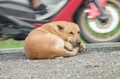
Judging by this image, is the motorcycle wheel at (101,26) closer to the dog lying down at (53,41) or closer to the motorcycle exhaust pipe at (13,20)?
the dog lying down at (53,41)

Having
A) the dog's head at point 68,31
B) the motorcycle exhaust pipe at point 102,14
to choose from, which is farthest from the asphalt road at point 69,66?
the motorcycle exhaust pipe at point 102,14

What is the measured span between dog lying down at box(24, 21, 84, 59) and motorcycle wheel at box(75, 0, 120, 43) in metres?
0.72

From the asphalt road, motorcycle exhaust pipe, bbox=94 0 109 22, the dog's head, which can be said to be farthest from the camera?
motorcycle exhaust pipe, bbox=94 0 109 22

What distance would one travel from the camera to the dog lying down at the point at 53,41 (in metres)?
9.02

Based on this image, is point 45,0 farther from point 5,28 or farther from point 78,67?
point 78,67

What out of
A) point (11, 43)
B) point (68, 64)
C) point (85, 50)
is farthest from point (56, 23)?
point (11, 43)

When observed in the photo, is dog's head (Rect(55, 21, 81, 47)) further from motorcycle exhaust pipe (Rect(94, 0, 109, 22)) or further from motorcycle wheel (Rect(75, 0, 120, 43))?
motorcycle wheel (Rect(75, 0, 120, 43))

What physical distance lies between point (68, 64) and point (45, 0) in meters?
2.26

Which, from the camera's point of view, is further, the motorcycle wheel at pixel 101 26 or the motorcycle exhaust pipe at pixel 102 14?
the motorcycle wheel at pixel 101 26

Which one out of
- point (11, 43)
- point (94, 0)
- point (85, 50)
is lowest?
point (11, 43)

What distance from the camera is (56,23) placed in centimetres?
962

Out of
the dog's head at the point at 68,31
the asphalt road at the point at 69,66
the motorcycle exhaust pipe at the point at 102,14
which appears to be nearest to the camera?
the asphalt road at the point at 69,66

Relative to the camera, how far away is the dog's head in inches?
374

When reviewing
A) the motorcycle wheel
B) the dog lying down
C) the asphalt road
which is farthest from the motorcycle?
the dog lying down
